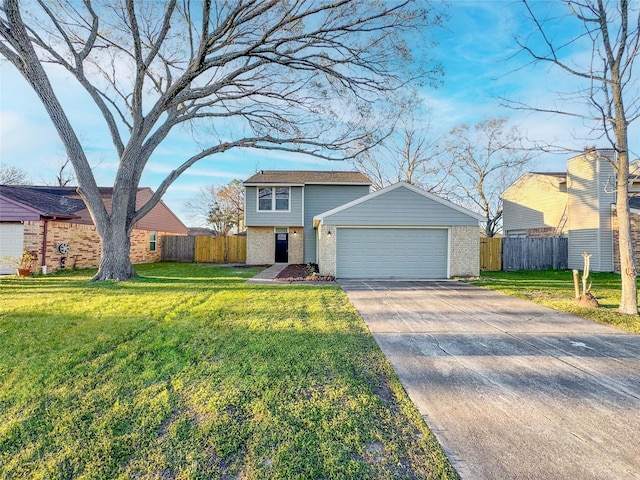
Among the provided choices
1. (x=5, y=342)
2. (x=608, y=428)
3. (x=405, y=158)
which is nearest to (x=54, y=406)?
(x=5, y=342)

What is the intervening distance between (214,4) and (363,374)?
1045 cm

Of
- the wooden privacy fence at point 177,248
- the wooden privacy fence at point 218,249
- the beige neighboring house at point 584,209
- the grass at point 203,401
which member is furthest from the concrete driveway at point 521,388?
the wooden privacy fence at point 177,248

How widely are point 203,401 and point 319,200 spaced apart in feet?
49.8

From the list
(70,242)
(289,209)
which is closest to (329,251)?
(289,209)

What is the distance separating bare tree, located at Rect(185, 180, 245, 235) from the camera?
3027 centimetres

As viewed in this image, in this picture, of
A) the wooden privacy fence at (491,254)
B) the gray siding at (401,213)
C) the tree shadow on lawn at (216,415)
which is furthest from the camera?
the wooden privacy fence at (491,254)

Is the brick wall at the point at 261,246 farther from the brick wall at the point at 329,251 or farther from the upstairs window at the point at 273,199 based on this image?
the brick wall at the point at 329,251

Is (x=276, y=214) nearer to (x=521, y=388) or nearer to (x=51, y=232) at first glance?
(x=51, y=232)

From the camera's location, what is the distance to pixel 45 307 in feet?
A: 21.4

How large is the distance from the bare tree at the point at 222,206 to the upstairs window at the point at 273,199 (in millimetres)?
13078

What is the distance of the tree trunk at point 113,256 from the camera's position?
1050 cm

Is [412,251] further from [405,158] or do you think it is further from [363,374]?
[405,158]

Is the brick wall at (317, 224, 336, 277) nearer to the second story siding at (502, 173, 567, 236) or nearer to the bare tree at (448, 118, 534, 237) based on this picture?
the second story siding at (502, 173, 567, 236)

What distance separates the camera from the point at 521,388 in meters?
3.29
